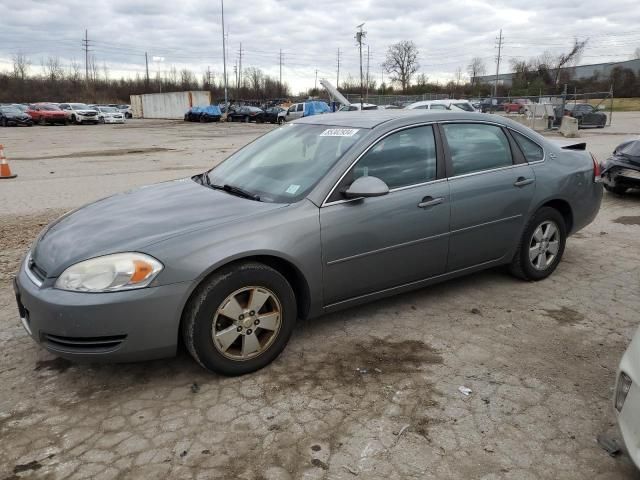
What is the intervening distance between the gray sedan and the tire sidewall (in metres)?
0.01

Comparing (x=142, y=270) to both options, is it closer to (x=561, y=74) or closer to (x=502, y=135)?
(x=502, y=135)

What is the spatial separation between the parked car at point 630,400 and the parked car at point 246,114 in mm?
42235

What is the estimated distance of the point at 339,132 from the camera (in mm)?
3980

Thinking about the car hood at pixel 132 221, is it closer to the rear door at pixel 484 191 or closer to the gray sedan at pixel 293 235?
the gray sedan at pixel 293 235

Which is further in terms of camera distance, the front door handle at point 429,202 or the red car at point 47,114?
the red car at point 47,114

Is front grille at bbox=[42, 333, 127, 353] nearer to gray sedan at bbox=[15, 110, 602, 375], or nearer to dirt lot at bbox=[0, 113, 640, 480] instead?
gray sedan at bbox=[15, 110, 602, 375]

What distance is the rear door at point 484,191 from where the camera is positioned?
13.4 ft

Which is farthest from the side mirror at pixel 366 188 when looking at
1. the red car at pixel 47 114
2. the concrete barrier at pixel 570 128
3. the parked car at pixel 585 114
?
the red car at pixel 47 114

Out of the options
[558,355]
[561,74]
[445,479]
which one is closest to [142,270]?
[445,479]

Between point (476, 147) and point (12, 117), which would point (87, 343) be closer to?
point (476, 147)

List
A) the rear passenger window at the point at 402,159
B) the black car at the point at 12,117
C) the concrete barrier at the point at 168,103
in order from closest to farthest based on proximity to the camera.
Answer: the rear passenger window at the point at 402,159
the black car at the point at 12,117
the concrete barrier at the point at 168,103

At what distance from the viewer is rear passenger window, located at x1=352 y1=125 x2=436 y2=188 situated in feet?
12.3

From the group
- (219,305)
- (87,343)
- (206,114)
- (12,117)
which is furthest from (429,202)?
(206,114)

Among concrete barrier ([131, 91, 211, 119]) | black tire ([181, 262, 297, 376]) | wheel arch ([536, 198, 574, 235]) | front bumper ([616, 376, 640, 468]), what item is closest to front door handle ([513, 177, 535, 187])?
wheel arch ([536, 198, 574, 235])
